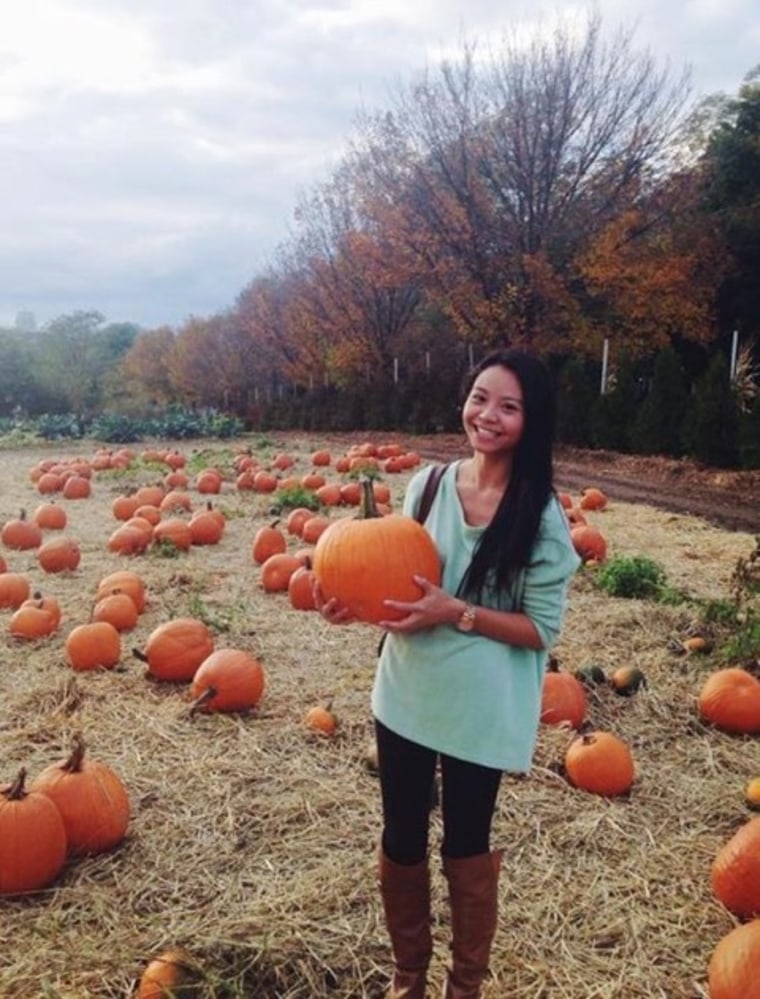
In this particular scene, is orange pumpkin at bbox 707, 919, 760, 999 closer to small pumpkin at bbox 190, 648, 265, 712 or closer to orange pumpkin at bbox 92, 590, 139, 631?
small pumpkin at bbox 190, 648, 265, 712

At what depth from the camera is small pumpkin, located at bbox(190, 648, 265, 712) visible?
4113 mm

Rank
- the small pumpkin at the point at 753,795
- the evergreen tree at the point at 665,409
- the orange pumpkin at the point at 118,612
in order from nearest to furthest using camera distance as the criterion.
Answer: the small pumpkin at the point at 753,795
the orange pumpkin at the point at 118,612
the evergreen tree at the point at 665,409

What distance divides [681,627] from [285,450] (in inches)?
616

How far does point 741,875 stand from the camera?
267cm

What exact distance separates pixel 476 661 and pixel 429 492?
20.0 inches

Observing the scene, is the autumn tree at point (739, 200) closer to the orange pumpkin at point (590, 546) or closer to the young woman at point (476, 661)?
the orange pumpkin at point (590, 546)

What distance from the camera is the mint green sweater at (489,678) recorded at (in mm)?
2135

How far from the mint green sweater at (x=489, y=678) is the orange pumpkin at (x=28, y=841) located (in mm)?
1257

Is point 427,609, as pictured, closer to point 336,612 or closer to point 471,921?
point 336,612

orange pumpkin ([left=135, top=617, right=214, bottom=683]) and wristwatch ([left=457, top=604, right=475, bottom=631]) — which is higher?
wristwatch ([left=457, top=604, right=475, bottom=631])

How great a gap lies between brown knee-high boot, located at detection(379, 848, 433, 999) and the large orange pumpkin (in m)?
0.68

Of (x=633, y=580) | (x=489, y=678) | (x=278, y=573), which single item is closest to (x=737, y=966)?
(x=489, y=678)

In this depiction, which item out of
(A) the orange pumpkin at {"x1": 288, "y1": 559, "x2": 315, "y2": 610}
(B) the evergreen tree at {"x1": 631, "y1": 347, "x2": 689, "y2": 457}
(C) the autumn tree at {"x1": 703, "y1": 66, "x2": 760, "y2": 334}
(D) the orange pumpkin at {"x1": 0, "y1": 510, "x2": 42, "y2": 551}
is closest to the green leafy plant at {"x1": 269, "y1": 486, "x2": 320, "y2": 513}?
(D) the orange pumpkin at {"x1": 0, "y1": 510, "x2": 42, "y2": 551}

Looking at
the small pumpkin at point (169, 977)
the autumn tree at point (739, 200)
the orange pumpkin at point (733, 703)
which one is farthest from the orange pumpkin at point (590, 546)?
the autumn tree at point (739, 200)
